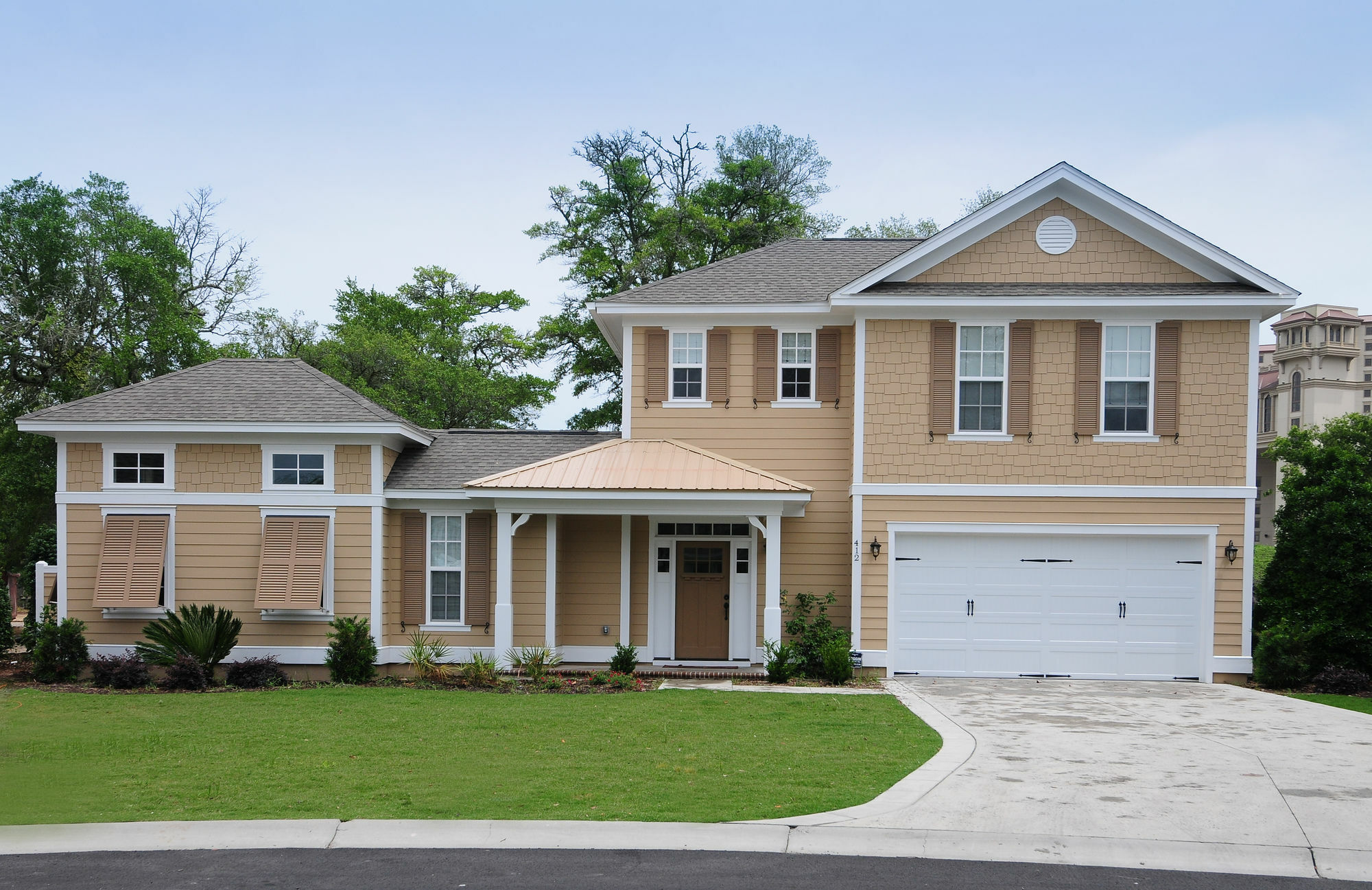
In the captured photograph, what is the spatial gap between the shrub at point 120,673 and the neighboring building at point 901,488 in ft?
2.98

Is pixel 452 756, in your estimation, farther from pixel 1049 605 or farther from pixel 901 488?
pixel 1049 605

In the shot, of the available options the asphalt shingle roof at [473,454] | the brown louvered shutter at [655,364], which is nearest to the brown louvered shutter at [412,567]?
the asphalt shingle roof at [473,454]

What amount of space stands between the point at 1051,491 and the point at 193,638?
13380 millimetres

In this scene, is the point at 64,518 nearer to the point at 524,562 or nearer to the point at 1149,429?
the point at 524,562

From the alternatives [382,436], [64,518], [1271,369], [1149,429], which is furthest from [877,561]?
[1271,369]

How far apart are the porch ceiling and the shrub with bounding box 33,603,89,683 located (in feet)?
22.0

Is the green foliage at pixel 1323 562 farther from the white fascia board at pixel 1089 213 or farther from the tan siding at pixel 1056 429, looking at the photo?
the white fascia board at pixel 1089 213

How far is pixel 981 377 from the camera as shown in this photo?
17062 millimetres

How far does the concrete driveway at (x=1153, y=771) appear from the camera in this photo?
8211 millimetres

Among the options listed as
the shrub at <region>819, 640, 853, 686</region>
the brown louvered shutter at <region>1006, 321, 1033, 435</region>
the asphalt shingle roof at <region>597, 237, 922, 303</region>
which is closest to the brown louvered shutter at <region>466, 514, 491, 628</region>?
the asphalt shingle roof at <region>597, 237, 922, 303</region>

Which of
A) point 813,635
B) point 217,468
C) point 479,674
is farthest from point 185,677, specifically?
point 813,635

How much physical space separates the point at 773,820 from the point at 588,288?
2651 centimetres

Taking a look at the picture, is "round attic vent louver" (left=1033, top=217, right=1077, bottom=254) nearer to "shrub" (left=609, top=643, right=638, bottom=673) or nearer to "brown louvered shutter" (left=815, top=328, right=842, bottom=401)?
"brown louvered shutter" (left=815, top=328, right=842, bottom=401)

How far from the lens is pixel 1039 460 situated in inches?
666
